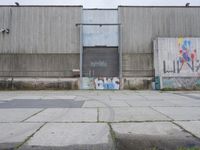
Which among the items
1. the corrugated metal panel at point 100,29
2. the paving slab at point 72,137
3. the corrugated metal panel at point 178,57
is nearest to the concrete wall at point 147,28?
the corrugated metal panel at point 100,29

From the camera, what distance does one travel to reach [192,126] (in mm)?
4180

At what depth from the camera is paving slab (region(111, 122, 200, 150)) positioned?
303 centimetres

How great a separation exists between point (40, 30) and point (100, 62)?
250 inches

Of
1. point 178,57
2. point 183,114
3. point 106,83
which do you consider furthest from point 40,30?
point 183,114

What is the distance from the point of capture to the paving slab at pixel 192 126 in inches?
145

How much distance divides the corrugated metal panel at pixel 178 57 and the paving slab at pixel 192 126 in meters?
14.5

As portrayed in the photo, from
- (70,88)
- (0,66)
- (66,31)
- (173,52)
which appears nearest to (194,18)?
(173,52)

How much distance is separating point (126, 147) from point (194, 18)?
20206 millimetres

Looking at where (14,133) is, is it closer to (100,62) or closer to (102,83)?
(102,83)

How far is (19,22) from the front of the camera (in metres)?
20.1

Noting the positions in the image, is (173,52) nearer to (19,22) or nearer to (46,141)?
(19,22)

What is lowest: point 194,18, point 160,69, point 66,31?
point 160,69

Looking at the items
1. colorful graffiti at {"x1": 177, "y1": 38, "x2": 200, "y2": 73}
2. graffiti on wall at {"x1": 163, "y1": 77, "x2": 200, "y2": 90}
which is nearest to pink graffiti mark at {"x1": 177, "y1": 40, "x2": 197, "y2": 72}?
colorful graffiti at {"x1": 177, "y1": 38, "x2": 200, "y2": 73}

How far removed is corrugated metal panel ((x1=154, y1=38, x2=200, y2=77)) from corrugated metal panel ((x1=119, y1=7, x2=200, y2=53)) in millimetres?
1072
